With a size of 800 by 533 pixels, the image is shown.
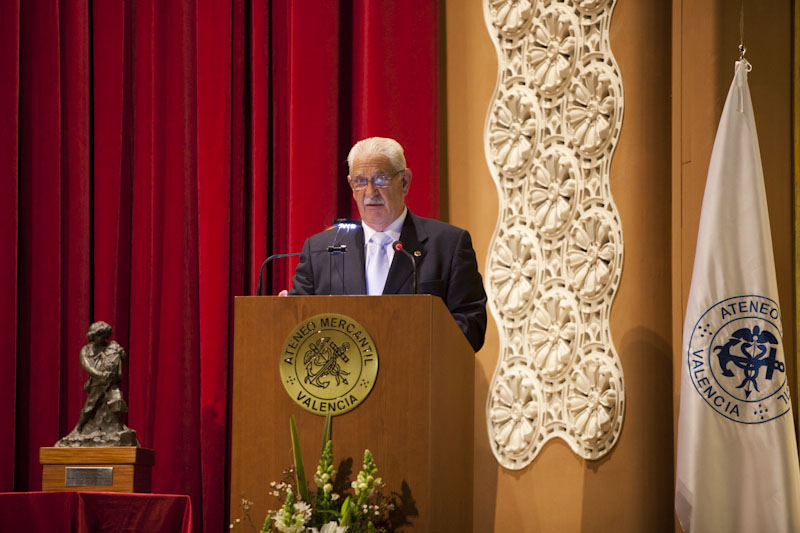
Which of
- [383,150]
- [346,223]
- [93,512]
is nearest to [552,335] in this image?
[383,150]

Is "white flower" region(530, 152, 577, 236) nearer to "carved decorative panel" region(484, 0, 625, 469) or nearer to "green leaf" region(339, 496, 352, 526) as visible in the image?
"carved decorative panel" region(484, 0, 625, 469)

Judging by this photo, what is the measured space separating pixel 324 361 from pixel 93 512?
1.54m

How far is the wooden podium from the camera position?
226cm

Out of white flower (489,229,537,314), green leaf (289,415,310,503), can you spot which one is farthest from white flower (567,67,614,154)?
green leaf (289,415,310,503)

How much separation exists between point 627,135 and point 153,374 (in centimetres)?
252

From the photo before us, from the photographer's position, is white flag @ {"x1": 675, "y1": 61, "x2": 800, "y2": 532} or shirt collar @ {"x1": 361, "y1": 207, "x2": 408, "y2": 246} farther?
white flag @ {"x1": 675, "y1": 61, "x2": 800, "y2": 532}

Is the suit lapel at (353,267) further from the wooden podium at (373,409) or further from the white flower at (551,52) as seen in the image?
the white flower at (551,52)

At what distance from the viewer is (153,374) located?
4547 mm

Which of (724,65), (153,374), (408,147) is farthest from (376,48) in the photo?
(153,374)

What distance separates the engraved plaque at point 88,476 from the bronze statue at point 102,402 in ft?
0.36

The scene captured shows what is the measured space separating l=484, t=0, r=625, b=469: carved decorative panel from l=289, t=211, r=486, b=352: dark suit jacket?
3.57ft

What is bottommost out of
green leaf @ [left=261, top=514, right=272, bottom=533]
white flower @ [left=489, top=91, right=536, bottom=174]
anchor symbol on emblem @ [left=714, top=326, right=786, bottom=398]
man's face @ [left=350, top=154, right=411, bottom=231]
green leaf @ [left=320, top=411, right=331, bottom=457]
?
green leaf @ [left=261, top=514, right=272, bottom=533]

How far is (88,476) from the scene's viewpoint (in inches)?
142

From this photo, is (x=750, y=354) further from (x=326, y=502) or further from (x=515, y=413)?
(x=326, y=502)
